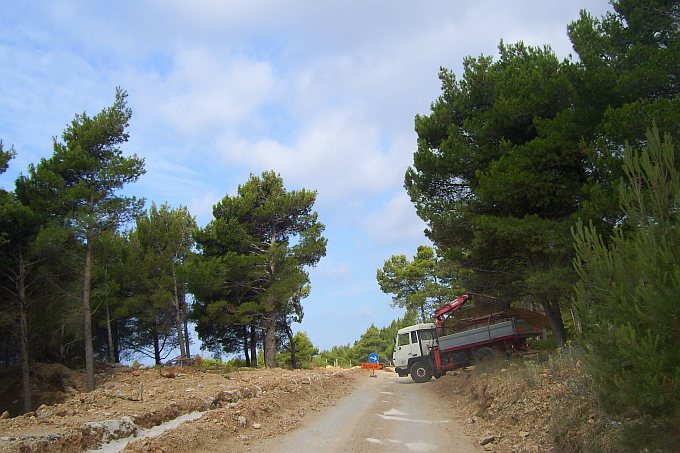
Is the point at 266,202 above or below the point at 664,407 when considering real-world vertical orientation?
above

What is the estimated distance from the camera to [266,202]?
34031 millimetres

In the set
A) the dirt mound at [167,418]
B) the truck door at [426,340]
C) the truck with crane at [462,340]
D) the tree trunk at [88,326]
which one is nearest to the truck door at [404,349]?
the truck with crane at [462,340]

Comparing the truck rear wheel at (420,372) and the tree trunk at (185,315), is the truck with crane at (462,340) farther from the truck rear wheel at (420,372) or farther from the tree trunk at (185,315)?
the tree trunk at (185,315)

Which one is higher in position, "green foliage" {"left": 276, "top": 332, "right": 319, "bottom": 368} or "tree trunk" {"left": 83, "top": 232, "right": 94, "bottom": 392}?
"tree trunk" {"left": 83, "top": 232, "right": 94, "bottom": 392}

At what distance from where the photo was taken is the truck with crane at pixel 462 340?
2102 cm

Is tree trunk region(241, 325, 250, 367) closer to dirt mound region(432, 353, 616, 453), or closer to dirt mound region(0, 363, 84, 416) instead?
dirt mound region(0, 363, 84, 416)

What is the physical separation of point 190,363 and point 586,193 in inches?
1014

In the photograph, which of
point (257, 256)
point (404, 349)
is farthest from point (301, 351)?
point (404, 349)

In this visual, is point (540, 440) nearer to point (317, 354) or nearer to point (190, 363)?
point (190, 363)

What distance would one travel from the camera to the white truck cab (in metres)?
23.8

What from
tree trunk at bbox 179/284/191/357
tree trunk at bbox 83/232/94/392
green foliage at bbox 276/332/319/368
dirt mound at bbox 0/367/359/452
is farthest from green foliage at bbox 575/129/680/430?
green foliage at bbox 276/332/319/368

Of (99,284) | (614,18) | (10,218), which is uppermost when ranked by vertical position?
(614,18)

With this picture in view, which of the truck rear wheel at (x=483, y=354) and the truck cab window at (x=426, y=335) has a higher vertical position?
the truck cab window at (x=426, y=335)

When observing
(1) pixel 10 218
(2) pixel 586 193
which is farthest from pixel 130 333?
(2) pixel 586 193
